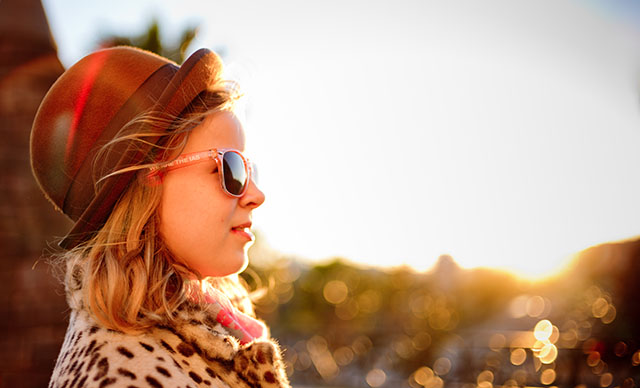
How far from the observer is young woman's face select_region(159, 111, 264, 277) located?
156cm

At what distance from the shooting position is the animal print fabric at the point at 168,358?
49.1 inches

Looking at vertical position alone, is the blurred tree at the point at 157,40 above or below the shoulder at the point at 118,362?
above

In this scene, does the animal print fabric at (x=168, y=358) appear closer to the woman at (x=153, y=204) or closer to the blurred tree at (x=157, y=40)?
the woman at (x=153, y=204)

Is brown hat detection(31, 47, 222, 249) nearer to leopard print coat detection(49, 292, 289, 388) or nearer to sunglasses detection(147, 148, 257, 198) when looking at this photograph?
sunglasses detection(147, 148, 257, 198)

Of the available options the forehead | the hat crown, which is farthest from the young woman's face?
the hat crown

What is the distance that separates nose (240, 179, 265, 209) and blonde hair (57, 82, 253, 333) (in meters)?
0.27

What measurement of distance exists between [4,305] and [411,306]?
11537 millimetres

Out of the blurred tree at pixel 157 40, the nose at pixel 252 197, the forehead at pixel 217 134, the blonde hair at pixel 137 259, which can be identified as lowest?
the blonde hair at pixel 137 259

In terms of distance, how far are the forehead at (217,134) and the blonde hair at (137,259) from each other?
0.04 m

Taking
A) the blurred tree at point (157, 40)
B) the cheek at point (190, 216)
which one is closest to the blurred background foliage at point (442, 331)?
the cheek at point (190, 216)

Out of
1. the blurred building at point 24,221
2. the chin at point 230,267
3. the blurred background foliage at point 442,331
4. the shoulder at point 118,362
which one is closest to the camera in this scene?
the shoulder at point 118,362

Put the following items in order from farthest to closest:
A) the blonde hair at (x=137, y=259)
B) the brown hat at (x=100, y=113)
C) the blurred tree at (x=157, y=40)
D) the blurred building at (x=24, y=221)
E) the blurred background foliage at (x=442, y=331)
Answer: the blurred background foliage at (x=442, y=331) → the blurred tree at (x=157, y=40) → the blurred building at (x=24, y=221) → the brown hat at (x=100, y=113) → the blonde hair at (x=137, y=259)

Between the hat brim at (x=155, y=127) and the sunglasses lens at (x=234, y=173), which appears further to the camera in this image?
the sunglasses lens at (x=234, y=173)

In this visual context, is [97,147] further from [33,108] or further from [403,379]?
[403,379]
